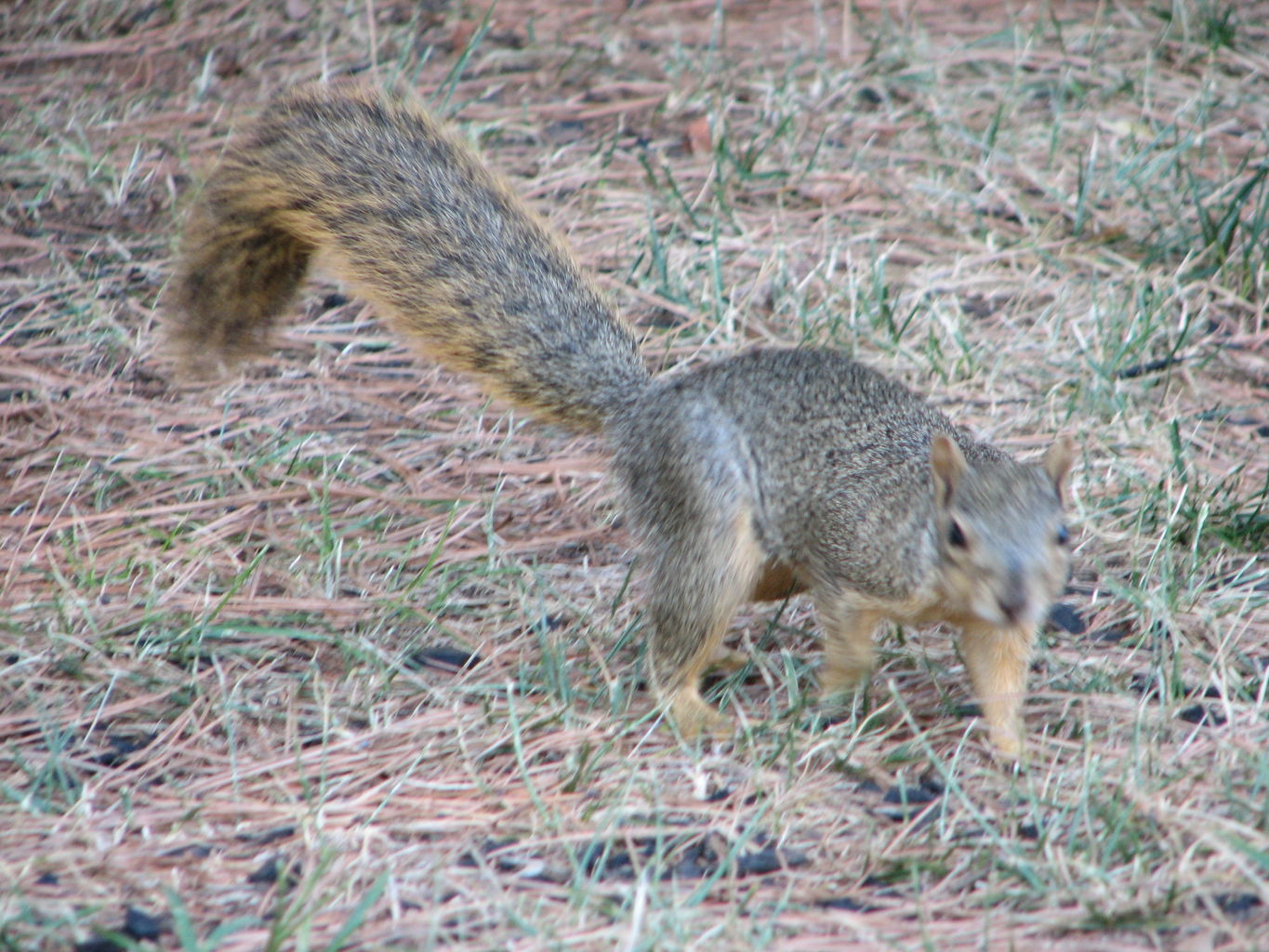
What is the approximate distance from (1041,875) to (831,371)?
1261mm

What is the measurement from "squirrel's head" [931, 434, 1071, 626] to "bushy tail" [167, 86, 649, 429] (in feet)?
2.71

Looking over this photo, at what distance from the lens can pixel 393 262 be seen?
3.23m

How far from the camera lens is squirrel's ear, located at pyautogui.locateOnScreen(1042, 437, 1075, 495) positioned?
277cm

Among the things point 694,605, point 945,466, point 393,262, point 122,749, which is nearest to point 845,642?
point 694,605

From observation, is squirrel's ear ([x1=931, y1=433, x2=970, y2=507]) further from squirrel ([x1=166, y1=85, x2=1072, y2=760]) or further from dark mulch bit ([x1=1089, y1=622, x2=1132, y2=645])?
dark mulch bit ([x1=1089, y1=622, x2=1132, y2=645])

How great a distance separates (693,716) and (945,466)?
73 cm

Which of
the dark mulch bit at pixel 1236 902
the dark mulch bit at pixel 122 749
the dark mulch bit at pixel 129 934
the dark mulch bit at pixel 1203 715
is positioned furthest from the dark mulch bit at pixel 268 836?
the dark mulch bit at pixel 1203 715

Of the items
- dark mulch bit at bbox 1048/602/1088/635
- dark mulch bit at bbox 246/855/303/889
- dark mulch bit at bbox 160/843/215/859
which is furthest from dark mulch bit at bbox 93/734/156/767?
dark mulch bit at bbox 1048/602/1088/635

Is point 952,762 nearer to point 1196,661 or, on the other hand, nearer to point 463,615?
point 1196,661

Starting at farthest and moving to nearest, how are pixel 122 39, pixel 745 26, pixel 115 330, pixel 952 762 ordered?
1. pixel 745 26
2. pixel 122 39
3. pixel 115 330
4. pixel 952 762

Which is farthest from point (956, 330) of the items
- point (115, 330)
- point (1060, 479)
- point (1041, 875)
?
point (115, 330)

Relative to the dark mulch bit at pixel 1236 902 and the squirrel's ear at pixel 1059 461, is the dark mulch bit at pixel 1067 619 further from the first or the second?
the dark mulch bit at pixel 1236 902

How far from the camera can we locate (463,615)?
128 inches

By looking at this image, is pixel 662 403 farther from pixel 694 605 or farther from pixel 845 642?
pixel 845 642
